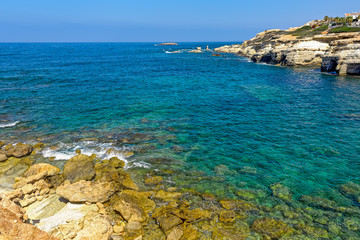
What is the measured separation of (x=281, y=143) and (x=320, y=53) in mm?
65944

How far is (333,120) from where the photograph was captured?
2841 cm

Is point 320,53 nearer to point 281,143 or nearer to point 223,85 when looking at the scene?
point 223,85

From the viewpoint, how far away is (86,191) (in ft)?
48.2

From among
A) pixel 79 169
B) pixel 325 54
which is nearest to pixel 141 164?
pixel 79 169

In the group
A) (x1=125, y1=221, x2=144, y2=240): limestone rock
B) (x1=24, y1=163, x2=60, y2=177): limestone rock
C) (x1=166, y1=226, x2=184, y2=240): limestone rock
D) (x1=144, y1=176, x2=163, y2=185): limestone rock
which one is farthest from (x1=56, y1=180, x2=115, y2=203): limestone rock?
(x1=166, y1=226, x2=184, y2=240): limestone rock

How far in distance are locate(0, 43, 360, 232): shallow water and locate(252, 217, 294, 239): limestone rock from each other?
2901 mm

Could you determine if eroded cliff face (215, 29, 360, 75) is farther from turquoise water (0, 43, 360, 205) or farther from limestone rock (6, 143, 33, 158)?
limestone rock (6, 143, 33, 158)

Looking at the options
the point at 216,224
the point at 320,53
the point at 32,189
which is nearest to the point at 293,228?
the point at 216,224

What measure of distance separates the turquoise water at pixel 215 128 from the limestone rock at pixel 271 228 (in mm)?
2949

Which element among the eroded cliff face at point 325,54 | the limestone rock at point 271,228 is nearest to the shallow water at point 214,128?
the limestone rock at point 271,228

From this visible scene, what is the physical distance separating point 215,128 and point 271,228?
50.4ft

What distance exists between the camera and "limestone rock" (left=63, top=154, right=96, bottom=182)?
16781mm

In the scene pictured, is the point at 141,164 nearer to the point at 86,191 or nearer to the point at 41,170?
the point at 86,191

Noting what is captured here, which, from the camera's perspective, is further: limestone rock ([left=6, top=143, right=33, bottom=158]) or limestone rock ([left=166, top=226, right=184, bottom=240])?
limestone rock ([left=6, top=143, right=33, bottom=158])
